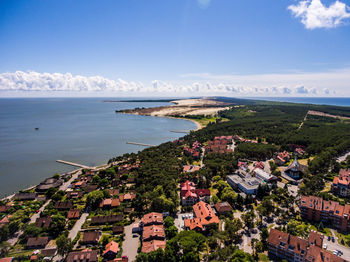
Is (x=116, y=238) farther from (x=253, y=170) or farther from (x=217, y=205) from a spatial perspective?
(x=253, y=170)

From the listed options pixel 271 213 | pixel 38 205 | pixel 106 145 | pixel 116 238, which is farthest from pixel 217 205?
pixel 106 145

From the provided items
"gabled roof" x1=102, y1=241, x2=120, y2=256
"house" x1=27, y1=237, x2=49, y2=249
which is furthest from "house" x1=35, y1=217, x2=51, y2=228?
"gabled roof" x1=102, y1=241, x2=120, y2=256

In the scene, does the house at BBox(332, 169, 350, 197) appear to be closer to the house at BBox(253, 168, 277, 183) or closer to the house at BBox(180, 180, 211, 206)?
the house at BBox(253, 168, 277, 183)

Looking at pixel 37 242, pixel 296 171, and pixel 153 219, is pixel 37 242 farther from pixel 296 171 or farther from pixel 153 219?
pixel 296 171

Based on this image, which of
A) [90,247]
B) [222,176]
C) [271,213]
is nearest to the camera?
[90,247]

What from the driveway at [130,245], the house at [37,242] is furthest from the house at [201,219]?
the house at [37,242]

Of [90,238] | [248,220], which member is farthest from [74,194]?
[248,220]
